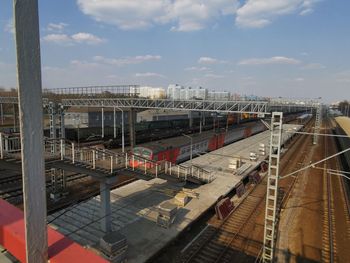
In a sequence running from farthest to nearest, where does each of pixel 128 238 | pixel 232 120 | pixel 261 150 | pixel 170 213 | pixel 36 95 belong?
pixel 232 120 < pixel 261 150 < pixel 170 213 < pixel 128 238 < pixel 36 95

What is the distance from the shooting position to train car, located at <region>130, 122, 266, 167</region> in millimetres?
26953

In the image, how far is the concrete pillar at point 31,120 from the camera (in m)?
2.96

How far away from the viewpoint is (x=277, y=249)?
15.4m

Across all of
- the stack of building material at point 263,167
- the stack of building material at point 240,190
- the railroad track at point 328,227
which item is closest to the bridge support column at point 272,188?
the railroad track at point 328,227

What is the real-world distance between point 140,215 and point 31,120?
54.9ft

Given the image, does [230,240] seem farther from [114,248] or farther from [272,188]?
[114,248]

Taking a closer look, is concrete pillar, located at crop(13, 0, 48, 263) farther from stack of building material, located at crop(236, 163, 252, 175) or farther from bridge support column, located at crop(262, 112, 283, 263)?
stack of building material, located at crop(236, 163, 252, 175)

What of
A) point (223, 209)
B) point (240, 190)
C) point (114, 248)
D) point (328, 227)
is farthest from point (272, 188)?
point (240, 190)

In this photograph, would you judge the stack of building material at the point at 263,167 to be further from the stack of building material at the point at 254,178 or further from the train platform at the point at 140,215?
the train platform at the point at 140,215

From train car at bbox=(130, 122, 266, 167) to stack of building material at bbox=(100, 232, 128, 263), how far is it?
4.87 m

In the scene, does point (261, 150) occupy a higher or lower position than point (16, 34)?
lower

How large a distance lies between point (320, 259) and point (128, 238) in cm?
1124

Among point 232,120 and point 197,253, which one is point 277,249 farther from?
point 232,120

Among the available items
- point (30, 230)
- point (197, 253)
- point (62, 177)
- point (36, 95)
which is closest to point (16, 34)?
point (36, 95)
